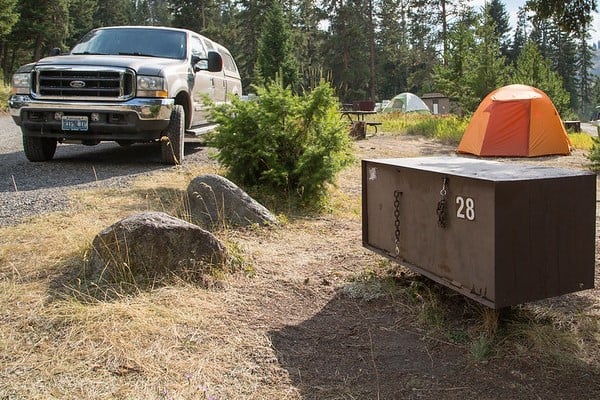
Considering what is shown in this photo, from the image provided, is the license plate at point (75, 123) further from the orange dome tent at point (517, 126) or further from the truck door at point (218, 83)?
the orange dome tent at point (517, 126)

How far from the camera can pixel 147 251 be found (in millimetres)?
3451

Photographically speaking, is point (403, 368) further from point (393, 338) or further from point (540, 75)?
point (540, 75)

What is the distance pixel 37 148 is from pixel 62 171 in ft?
2.77

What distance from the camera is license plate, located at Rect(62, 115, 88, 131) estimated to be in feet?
22.3

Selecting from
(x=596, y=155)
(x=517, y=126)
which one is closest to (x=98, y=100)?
(x=596, y=155)

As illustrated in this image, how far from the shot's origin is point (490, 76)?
59.5 feet

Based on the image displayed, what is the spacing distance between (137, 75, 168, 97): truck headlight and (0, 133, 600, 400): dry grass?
9.20 ft

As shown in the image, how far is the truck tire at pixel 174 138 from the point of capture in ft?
23.8

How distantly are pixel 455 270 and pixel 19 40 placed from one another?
43799mm

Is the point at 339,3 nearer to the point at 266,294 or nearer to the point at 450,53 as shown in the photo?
the point at 450,53

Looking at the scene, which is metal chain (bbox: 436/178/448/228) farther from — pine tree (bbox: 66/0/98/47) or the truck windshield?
pine tree (bbox: 66/0/98/47)

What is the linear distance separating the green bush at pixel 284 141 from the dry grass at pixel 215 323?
55.2 inches

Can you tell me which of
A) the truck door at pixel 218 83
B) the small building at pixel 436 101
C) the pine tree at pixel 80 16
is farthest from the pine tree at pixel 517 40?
the truck door at pixel 218 83

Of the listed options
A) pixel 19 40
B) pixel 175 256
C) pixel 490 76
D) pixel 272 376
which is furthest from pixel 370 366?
pixel 19 40
